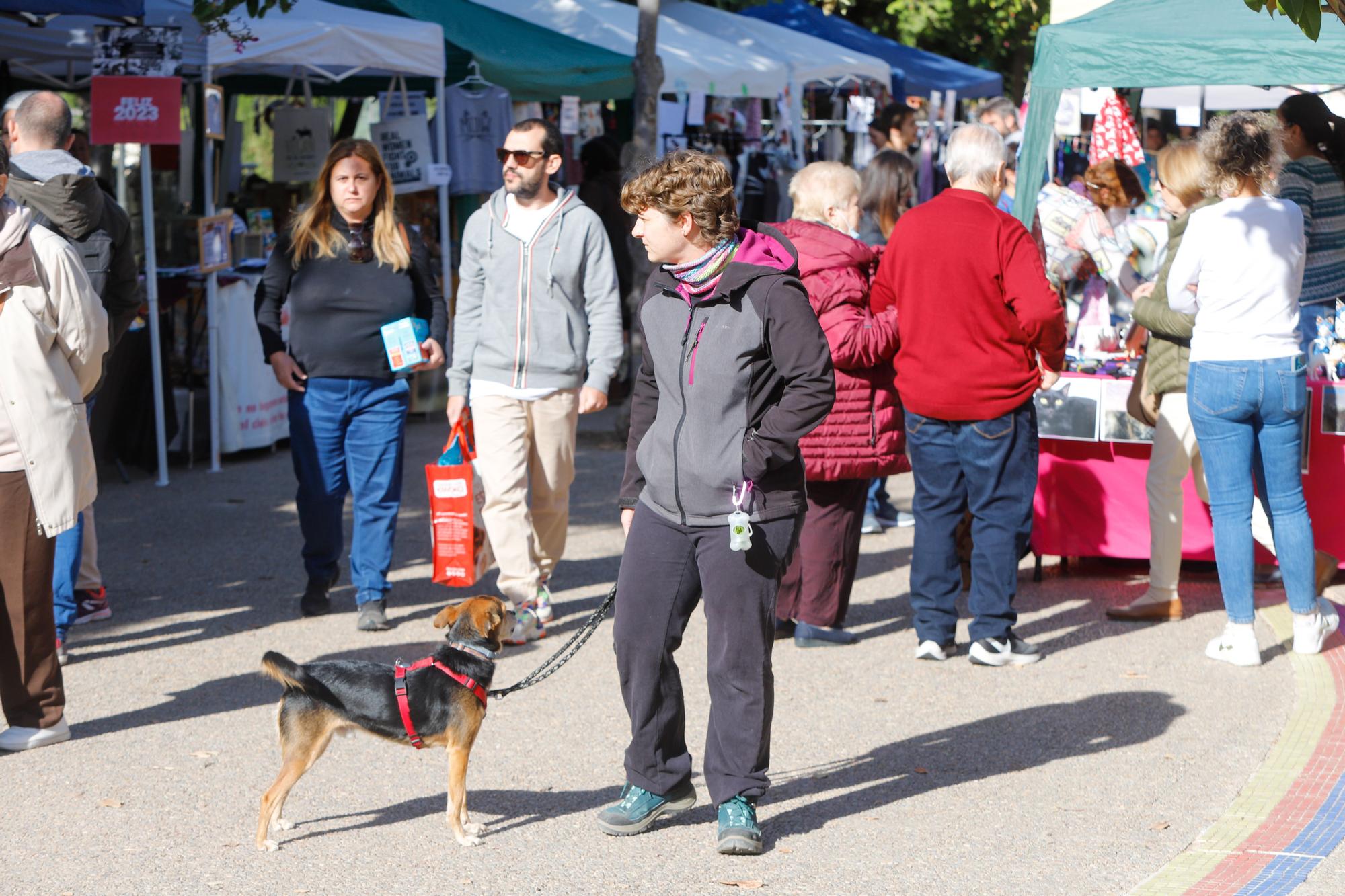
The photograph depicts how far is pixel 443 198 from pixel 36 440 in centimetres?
720

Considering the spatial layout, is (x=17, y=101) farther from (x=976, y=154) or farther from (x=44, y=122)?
(x=976, y=154)

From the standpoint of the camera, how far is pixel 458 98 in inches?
488

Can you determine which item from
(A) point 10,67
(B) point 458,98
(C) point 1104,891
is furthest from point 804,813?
(A) point 10,67

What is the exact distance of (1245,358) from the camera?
5898mm

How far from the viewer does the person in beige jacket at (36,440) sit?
4891mm

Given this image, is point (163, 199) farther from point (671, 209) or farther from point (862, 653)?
point (671, 209)

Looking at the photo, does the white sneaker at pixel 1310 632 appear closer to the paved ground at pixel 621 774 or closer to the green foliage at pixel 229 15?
the paved ground at pixel 621 774

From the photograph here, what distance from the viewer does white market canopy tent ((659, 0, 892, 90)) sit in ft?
55.1

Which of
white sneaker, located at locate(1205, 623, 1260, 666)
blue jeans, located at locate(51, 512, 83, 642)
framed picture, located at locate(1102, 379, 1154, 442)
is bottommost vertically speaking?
white sneaker, located at locate(1205, 623, 1260, 666)

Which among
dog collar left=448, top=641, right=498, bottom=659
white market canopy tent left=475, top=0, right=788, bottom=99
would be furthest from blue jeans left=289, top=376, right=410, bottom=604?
white market canopy tent left=475, top=0, right=788, bottom=99

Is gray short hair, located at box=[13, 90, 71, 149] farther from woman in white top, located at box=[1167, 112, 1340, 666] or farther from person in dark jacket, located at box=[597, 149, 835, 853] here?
woman in white top, located at box=[1167, 112, 1340, 666]

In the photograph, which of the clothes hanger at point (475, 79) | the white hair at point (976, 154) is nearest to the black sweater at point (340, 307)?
the white hair at point (976, 154)

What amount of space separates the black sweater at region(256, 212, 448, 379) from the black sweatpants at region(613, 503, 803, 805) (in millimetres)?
2704

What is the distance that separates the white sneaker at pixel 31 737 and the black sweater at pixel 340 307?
200cm
